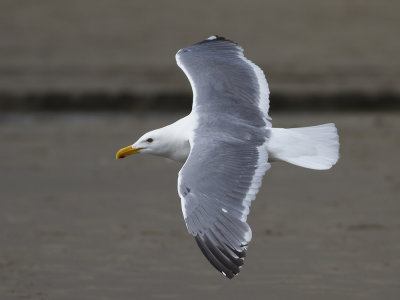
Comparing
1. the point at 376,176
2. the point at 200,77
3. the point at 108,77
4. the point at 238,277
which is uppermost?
the point at 200,77

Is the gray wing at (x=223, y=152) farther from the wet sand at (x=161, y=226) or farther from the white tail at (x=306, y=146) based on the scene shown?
the wet sand at (x=161, y=226)

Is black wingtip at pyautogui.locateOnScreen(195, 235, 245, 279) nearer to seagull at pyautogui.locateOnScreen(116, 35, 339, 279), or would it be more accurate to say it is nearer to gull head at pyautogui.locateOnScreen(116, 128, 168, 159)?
seagull at pyautogui.locateOnScreen(116, 35, 339, 279)

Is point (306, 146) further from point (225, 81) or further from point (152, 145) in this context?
point (152, 145)

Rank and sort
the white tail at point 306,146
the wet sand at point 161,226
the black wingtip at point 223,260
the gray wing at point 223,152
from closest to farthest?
1. the black wingtip at point 223,260
2. the gray wing at point 223,152
3. the white tail at point 306,146
4. the wet sand at point 161,226

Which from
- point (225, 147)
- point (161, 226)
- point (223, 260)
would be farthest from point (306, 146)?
point (161, 226)

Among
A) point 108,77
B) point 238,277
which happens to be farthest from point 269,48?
point 238,277

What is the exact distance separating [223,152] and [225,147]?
8 centimetres

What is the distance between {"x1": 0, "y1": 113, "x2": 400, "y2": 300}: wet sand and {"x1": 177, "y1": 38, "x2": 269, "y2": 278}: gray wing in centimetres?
93

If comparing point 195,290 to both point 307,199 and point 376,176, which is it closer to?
point 307,199

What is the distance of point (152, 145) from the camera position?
6.70 m

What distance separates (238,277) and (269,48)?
9058mm

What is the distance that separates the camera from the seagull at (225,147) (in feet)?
17.5

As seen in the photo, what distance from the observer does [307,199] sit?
28.5ft

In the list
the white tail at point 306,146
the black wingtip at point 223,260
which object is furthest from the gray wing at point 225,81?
the black wingtip at point 223,260
